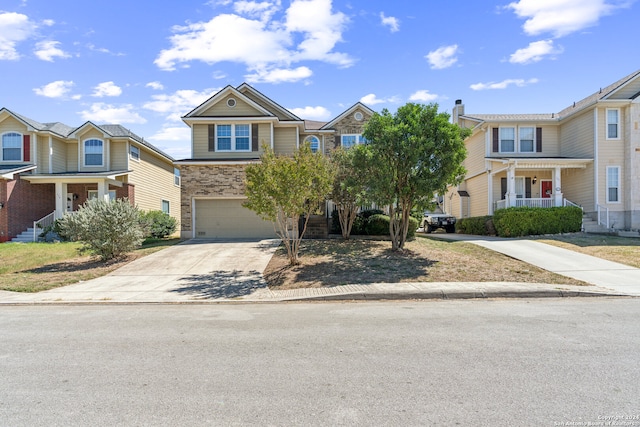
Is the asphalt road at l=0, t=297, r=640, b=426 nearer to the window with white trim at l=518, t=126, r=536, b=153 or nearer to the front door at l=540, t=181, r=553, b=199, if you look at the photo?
the window with white trim at l=518, t=126, r=536, b=153

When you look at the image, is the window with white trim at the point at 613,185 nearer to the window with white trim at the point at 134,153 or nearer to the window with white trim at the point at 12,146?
the window with white trim at the point at 134,153

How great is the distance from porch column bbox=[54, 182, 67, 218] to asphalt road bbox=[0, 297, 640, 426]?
16.6 meters

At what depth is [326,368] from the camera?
4746mm

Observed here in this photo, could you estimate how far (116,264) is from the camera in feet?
47.5

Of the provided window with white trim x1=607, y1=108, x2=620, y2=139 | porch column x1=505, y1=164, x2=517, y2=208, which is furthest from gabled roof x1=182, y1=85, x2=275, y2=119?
window with white trim x1=607, y1=108, x2=620, y2=139

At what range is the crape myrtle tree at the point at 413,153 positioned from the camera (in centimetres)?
1323

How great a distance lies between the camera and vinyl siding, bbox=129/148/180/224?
2527 cm

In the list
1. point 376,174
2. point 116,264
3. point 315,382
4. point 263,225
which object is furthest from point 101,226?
point 315,382

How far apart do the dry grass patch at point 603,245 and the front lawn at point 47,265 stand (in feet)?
56.6

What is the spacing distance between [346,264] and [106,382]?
917 centimetres

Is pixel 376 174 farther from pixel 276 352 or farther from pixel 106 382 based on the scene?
pixel 106 382

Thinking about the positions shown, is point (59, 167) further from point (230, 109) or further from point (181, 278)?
point (181, 278)

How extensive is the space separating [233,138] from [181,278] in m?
11.4

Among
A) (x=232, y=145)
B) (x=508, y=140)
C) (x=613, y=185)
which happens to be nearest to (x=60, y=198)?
(x=232, y=145)
